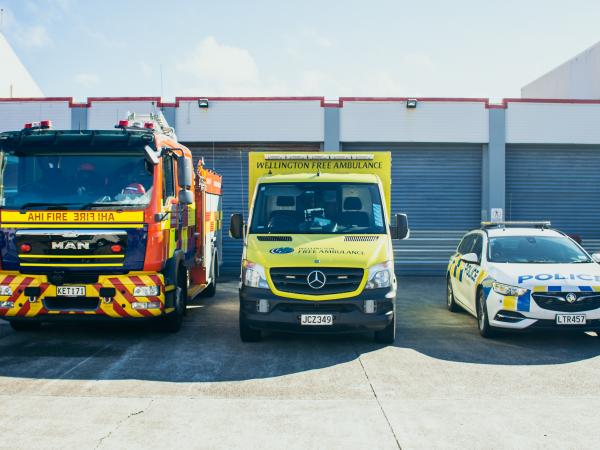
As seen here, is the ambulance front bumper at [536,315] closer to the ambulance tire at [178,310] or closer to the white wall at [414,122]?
the ambulance tire at [178,310]

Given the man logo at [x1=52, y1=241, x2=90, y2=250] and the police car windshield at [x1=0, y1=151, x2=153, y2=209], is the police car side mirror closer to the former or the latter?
the police car windshield at [x1=0, y1=151, x2=153, y2=209]

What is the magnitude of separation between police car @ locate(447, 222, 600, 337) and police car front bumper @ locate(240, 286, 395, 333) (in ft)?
5.65

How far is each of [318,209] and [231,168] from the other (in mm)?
10713

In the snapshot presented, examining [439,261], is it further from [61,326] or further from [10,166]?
[10,166]

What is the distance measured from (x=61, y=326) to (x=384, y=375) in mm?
5512

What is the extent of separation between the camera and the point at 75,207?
8.29 meters

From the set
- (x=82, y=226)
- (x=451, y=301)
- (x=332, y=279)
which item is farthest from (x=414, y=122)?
(x=82, y=226)

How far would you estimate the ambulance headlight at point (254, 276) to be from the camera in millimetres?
8188

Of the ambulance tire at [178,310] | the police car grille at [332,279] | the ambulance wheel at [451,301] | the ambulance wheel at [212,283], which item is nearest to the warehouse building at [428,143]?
the ambulance wheel at [212,283]

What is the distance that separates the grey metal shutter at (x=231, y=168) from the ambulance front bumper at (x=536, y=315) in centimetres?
1148

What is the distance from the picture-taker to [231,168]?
19.5m

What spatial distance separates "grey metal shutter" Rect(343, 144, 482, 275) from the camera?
63.5 feet

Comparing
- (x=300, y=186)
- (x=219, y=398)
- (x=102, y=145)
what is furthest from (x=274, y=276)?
(x=102, y=145)

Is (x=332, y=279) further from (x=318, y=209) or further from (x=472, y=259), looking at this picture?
(x=472, y=259)
